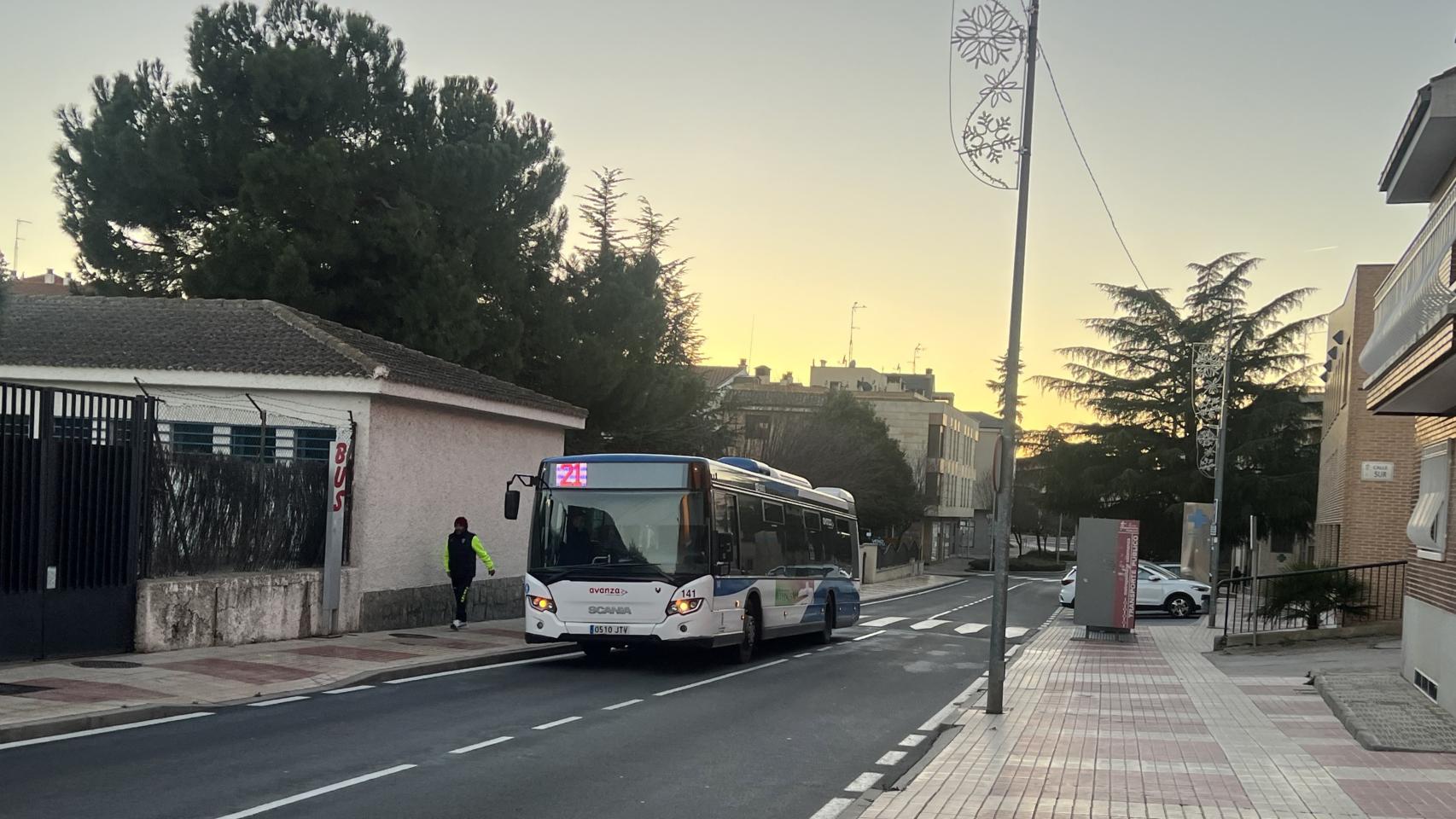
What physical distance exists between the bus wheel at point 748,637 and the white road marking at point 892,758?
7.40 metres

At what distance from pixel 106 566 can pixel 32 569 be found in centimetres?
120

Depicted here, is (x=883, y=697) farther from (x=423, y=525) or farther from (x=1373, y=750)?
(x=423, y=525)

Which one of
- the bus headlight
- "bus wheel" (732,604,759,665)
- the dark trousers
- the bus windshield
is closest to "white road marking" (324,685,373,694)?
the bus windshield

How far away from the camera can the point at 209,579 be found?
16297 mm

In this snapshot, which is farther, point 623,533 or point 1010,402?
point 623,533

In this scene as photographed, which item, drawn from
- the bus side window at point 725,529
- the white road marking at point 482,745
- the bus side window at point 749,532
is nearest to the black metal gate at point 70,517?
the white road marking at point 482,745

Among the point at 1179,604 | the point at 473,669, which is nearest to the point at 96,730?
the point at 473,669

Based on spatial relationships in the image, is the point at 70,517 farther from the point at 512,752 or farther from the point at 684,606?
the point at 684,606

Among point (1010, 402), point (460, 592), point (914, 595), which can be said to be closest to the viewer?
point (1010, 402)

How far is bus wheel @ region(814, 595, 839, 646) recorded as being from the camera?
2384 cm

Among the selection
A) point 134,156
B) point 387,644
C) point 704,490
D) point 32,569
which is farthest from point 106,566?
point 134,156

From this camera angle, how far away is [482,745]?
10633 millimetres

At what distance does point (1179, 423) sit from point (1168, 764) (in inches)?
2029

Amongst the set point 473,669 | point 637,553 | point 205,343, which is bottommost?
point 473,669
